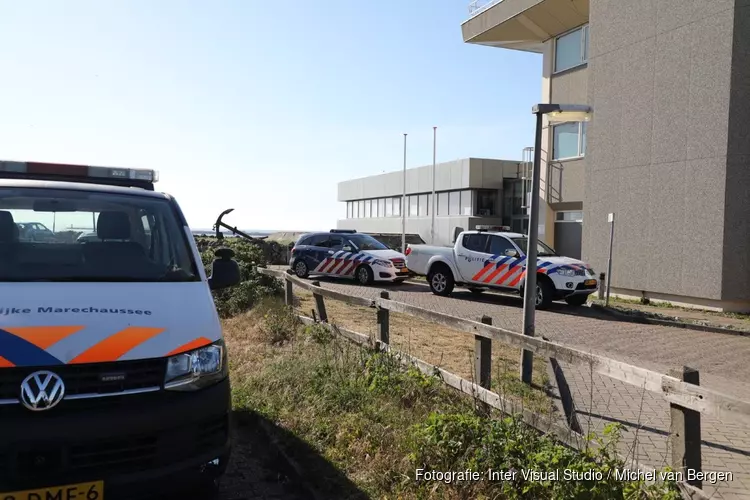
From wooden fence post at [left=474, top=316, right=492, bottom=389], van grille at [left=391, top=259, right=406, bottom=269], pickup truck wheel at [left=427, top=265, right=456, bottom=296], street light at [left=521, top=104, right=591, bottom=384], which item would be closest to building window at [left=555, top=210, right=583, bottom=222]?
van grille at [left=391, top=259, right=406, bottom=269]

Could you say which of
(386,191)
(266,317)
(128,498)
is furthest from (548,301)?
(386,191)

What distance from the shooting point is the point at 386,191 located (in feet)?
139

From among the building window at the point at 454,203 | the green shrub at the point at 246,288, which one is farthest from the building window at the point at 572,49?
the green shrub at the point at 246,288

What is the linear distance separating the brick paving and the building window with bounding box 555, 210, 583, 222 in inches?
254

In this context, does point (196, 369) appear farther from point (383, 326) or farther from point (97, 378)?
point (383, 326)

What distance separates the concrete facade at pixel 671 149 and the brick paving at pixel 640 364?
321 cm

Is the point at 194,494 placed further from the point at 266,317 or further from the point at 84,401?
the point at 266,317

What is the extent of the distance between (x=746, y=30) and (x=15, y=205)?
51.0 feet

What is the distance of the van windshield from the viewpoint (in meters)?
3.88

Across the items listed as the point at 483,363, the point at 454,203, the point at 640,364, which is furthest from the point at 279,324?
the point at 454,203

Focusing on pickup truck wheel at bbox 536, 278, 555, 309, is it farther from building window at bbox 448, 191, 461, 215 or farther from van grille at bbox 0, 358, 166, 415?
building window at bbox 448, 191, 461, 215

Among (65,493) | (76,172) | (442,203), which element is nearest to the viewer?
(65,493)

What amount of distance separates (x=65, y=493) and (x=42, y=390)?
0.49m

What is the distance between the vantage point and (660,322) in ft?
42.7
